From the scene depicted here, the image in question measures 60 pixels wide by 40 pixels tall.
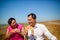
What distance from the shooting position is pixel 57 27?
6.25 feet

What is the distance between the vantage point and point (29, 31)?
5.59ft

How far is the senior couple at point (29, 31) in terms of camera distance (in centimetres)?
170

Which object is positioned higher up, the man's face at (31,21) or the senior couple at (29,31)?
the man's face at (31,21)

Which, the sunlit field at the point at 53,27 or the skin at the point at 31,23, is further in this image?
the sunlit field at the point at 53,27

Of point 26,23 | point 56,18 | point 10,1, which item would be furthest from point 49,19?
point 10,1

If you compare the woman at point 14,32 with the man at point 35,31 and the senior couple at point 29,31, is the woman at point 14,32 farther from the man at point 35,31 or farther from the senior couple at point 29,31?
the man at point 35,31

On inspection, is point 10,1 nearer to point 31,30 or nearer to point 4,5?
point 4,5

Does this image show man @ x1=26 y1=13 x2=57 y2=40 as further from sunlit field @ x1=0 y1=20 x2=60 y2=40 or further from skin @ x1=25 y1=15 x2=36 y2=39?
sunlit field @ x1=0 y1=20 x2=60 y2=40

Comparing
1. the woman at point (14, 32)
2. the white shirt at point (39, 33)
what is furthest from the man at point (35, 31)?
the woman at point (14, 32)

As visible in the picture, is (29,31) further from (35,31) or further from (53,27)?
(53,27)

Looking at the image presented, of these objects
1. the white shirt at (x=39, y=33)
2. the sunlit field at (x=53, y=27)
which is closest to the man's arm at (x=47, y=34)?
the white shirt at (x=39, y=33)

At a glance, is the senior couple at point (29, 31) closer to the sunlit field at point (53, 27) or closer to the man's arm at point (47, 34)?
the man's arm at point (47, 34)

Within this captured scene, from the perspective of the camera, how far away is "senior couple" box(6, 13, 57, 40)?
170cm

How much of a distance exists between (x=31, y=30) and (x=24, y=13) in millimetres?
297
